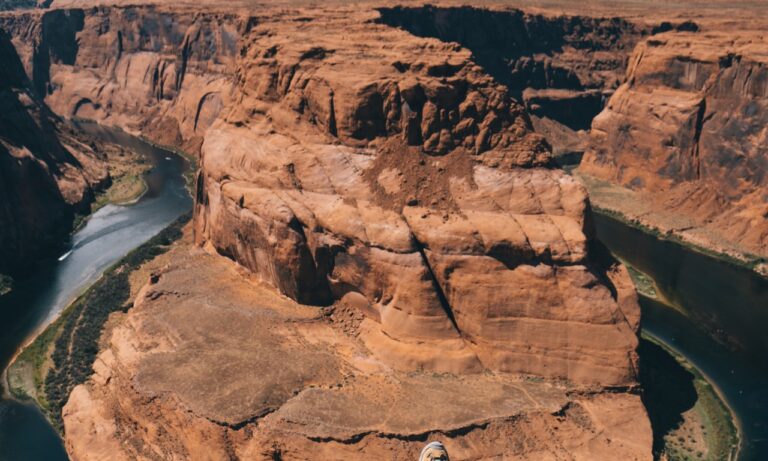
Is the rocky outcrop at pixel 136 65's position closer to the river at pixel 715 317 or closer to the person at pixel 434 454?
the river at pixel 715 317

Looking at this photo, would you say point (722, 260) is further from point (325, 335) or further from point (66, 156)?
point (66, 156)

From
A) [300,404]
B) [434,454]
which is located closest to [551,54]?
[300,404]

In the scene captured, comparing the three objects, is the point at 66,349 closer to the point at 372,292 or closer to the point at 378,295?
the point at 372,292

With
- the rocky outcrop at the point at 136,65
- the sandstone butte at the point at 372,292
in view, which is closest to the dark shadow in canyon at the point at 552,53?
the rocky outcrop at the point at 136,65

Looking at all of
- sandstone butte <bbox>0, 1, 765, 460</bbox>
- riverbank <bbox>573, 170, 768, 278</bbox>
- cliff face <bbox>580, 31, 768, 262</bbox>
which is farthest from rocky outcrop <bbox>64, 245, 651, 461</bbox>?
cliff face <bbox>580, 31, 768, 262</bbox>

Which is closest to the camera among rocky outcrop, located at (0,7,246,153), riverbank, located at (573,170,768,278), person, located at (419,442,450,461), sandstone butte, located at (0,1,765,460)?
person, located at (419,442,450,461)

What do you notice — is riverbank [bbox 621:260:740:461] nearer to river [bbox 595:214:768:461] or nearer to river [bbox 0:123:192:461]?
river [bbox 595:214:768:461]
